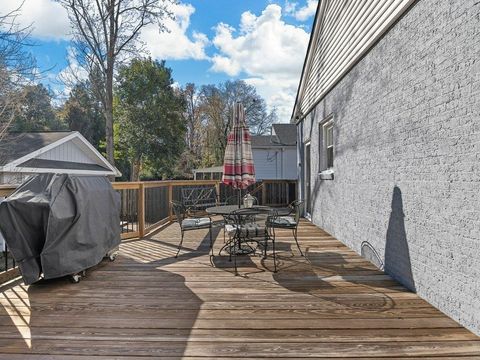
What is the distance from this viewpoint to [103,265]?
3.96m

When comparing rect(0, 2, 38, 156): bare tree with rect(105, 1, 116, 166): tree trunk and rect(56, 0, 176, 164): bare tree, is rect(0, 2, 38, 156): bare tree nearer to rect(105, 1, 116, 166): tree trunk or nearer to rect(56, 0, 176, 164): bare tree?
rect(105, 1, 116, 166): tree trunk

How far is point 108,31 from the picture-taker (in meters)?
13.0

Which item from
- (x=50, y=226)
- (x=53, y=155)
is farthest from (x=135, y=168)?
(x=50, y=226)

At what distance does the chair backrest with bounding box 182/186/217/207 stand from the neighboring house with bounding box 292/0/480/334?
447cm

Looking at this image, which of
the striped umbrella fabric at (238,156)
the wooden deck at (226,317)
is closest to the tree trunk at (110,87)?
the striped umbrella fabric at (238,156)

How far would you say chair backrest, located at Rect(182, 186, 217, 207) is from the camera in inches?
336

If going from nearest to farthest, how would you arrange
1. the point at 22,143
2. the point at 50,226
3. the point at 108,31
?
the point at 50,226 < the point at 22,143 < the point at 108,31

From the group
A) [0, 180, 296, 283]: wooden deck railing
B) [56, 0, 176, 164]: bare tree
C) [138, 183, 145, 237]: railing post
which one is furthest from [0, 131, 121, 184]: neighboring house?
[138, 183, 145, 237]: railing post

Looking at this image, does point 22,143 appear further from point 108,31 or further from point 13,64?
point 108,31

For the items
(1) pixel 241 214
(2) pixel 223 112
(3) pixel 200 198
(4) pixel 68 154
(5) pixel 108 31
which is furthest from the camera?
(2) pixel 223 112

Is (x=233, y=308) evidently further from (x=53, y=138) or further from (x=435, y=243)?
(x=53, y=138)

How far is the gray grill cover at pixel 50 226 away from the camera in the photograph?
3.06 m

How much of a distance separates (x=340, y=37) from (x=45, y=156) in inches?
361

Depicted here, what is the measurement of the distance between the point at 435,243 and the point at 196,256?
9.85ft
